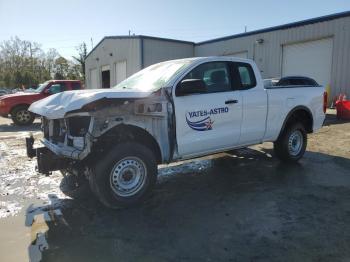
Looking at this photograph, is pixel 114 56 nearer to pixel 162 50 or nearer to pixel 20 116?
pixel 162 50

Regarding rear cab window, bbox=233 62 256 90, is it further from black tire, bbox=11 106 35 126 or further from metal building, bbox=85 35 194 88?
metal building, bbox=85 35 194 88

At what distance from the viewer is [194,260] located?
3.40 meters

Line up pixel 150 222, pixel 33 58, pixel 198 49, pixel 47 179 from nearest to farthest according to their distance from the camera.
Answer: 1. pixel 150 222
2. pixel 47 179
3. pixel 198 49
4. pixel 33 58

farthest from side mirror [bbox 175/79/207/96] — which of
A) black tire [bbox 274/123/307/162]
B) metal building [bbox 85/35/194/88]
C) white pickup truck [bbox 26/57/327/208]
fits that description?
metal building [bbox 85/35/194/88]

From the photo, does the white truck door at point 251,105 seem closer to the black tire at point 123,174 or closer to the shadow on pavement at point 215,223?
the shadow on pavement at point 215,223

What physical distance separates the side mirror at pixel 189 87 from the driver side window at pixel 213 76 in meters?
0.25

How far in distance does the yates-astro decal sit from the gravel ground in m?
1.00

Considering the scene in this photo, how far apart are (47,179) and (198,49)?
2039 cm

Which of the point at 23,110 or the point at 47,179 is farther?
the point at 23,110

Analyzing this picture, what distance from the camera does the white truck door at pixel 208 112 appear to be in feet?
16.7

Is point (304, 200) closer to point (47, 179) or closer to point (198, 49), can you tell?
point (47, 179)

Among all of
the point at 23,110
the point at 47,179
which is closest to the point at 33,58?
the point at 23,110

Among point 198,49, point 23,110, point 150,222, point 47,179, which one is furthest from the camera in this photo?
point 198,49

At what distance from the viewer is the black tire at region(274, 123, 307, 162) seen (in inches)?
276
